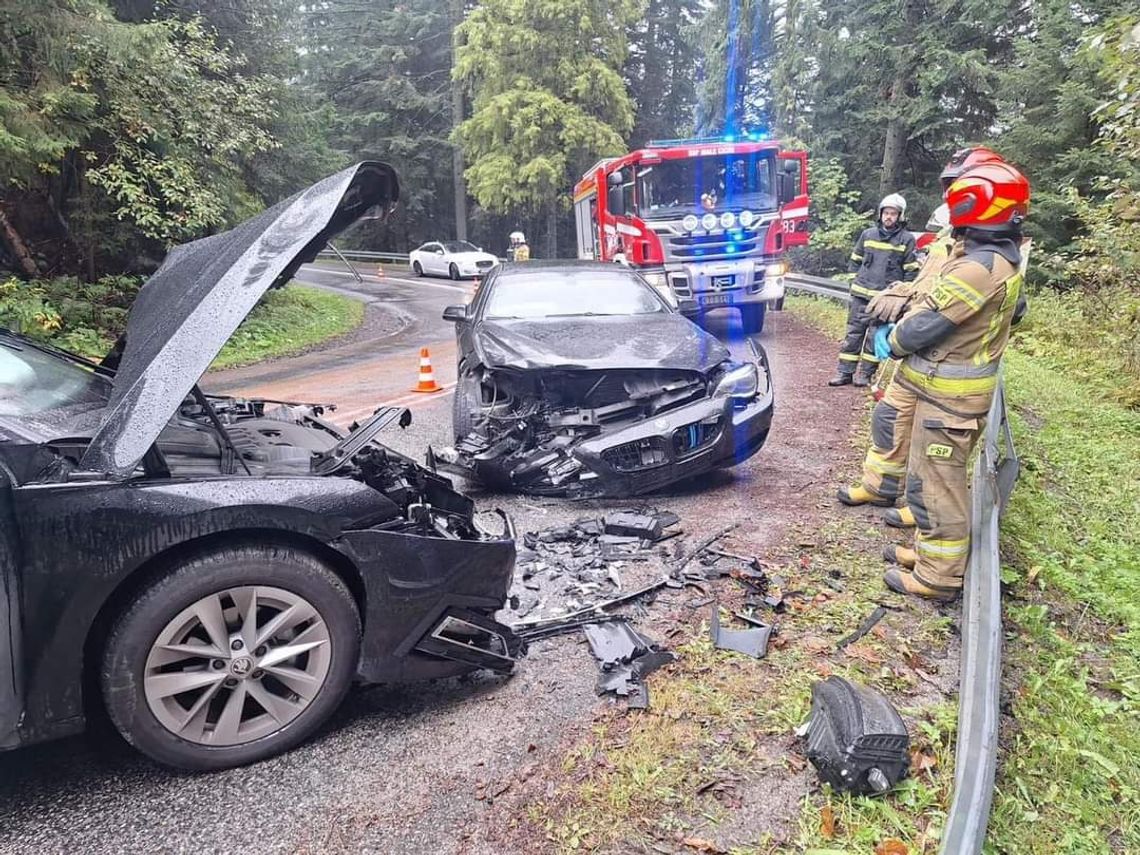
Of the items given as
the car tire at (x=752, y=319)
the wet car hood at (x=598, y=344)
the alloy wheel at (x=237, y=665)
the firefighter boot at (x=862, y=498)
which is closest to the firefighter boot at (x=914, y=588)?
the firefighter boot at (x=862, y=498)

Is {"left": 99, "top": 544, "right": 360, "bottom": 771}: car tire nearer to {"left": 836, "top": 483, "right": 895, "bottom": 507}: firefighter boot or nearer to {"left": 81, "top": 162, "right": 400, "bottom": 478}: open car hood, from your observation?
{"left": 81, "top": 162, "right": 400, "bottom": 478}: open car hood

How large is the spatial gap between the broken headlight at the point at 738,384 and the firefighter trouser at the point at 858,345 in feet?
9.49

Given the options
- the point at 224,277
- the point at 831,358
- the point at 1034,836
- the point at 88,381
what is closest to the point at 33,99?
the point at 88,381

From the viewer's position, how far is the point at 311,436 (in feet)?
11.6

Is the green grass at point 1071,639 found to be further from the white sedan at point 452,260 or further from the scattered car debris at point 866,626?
the white sedan at point 452,260

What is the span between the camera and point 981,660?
2379 millimetres

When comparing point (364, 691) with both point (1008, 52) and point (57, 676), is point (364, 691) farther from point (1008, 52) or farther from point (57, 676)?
point (1008, 52)

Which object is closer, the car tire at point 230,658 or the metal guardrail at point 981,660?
the metal guardrail at point 981,660

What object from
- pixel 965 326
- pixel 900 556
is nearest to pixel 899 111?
pixel 965 326

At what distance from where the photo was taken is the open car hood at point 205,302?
2146 mm

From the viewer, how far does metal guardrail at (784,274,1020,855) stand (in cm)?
185

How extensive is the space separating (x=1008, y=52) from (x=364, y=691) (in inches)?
854

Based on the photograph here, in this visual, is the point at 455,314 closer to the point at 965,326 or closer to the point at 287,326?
the point at 965,326

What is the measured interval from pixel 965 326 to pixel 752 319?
868cm
